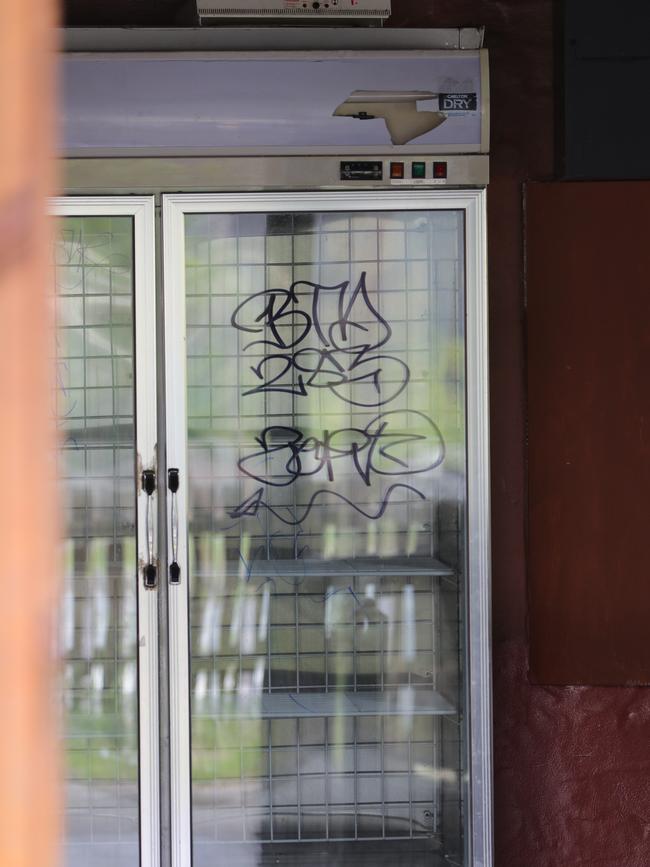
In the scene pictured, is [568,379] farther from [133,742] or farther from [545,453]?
[133,742]

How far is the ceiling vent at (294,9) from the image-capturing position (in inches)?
94.6

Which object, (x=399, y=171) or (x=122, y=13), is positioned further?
(x=122, y=13)

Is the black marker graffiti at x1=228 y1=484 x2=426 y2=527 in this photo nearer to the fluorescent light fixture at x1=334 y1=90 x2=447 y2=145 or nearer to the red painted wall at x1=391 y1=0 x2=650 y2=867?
the red painted wall at x1=391 y1=0 x2=650 y2=867

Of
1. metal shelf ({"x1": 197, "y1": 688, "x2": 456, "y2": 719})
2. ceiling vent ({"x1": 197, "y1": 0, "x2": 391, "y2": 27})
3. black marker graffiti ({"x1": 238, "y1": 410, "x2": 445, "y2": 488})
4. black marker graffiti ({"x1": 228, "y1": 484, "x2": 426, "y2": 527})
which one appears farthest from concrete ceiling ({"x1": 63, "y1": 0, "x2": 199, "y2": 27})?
metal shelf ({"x1": 197, "y1": 688, "x2": 456, "y2": 719})

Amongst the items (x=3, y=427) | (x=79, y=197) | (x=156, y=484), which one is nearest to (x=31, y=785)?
(x=3, y=427)

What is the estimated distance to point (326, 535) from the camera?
8.25 feet

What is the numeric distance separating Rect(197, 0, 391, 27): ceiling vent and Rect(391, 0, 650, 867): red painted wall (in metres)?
0.34

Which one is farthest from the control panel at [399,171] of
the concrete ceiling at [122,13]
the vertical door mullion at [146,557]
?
the concrete ceiling at [122,13]

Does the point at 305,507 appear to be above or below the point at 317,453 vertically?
below

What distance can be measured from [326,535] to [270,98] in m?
1.16

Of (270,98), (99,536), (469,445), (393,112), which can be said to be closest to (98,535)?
(99,536)

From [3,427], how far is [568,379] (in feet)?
7.61

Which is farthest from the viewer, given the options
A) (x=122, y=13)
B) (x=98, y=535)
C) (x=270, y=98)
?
(x=122, y=13)

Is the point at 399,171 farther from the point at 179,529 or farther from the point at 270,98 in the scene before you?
the point at 179,529
